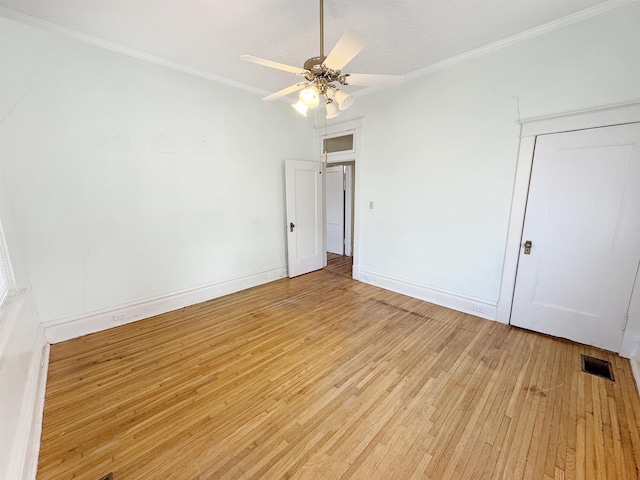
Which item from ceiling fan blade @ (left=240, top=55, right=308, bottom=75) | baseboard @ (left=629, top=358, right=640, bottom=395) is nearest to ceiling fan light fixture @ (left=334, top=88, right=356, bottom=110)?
ceiling fan blade @ (left=240, top=55, right=308, bottom=75)

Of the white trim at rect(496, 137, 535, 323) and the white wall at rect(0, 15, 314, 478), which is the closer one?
the white wall at rect(0, 15, 314, 478)

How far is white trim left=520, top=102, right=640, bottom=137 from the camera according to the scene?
2.13 m

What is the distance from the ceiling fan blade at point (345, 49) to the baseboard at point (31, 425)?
272cm

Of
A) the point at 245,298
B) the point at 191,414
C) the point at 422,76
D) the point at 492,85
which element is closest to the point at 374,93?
the point at 422,76

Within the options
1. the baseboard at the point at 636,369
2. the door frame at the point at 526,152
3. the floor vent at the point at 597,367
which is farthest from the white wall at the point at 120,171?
the baseboard at the point at 636,369

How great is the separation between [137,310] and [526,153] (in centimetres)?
462

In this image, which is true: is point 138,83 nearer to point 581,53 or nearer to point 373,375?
point 373,375

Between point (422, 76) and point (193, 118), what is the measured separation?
9.60 feet

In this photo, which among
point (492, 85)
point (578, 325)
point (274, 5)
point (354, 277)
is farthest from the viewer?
point (354, 277)

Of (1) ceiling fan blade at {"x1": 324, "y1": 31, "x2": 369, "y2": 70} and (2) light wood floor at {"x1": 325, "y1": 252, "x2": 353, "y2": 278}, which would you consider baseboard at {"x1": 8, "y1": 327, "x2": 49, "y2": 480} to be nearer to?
(1) ceiling fan blade at {"x1": 324, "y1": 31, "x2": 369, "y2": 70}

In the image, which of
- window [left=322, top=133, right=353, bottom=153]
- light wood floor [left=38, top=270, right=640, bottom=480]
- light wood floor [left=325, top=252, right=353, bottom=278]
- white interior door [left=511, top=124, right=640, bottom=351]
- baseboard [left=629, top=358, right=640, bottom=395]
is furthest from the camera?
light wood floor [left=325, top=252, right=353, bottom=278]

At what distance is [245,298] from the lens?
370 centimetres

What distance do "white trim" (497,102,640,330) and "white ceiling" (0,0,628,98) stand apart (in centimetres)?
82

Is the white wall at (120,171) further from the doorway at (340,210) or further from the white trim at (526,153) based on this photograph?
the white trim at (526,153)
